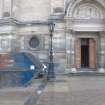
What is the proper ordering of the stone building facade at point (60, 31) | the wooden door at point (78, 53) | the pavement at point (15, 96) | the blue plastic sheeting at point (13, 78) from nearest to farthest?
the pavement at point (15, 96)
the blue plastic sheeting at point (13, 78)
the stone building facade at point (60, 31)
the wooden door at point (78, 53)

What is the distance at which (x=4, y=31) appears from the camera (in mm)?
30078

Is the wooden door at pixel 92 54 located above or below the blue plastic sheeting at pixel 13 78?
above

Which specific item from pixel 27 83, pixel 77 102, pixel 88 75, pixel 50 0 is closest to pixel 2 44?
pixel 50 0

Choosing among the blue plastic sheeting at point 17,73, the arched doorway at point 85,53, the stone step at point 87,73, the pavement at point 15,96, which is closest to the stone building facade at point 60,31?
the arched doorway at point 85,53

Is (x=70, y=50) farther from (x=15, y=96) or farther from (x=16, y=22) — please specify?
(x=15, y=96)

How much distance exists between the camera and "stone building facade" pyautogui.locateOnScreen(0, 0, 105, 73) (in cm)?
2981

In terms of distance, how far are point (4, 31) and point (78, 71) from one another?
7053 mm

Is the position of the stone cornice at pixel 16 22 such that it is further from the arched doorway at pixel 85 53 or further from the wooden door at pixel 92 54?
the wooden door at pixel 92 54

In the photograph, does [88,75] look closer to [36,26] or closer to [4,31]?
[36,26]

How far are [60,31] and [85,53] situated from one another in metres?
3.11

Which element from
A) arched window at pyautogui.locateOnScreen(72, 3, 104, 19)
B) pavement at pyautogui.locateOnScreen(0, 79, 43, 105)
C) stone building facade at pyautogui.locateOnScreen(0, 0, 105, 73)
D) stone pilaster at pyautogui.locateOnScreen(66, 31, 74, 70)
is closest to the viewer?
pavement at pyautogui.locateOnScreen(0, 79, 43, 105)

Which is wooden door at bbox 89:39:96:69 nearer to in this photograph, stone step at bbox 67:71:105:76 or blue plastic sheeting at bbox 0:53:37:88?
stone step at bbox 67:71:105:76

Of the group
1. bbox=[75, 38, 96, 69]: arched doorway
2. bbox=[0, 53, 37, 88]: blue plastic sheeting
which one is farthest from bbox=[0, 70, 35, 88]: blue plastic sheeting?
bbox=[75, 38, 96, 69]: arched doorway

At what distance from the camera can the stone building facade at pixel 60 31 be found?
29812mm
